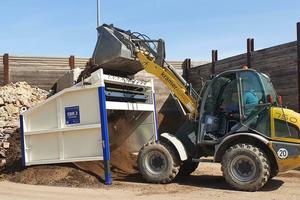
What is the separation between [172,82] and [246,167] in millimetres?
2892

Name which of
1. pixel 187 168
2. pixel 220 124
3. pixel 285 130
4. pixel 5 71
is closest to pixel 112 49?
pixel 220 124

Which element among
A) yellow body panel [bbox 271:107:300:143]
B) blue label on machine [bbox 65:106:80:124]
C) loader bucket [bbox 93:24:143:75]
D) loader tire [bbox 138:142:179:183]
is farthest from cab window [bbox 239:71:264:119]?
blue label on machine [bbox 65:106:80:124]

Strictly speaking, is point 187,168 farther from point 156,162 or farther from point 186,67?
point 186,67

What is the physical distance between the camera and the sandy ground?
9.36 m

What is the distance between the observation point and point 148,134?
13906mm

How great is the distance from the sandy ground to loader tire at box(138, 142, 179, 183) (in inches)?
8.4

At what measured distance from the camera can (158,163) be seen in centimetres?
1115

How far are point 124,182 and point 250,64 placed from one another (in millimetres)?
7692

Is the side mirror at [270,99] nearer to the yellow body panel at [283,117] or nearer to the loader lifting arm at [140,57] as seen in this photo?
the yellow body panel at [283,117]

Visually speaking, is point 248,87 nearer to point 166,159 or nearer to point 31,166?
point 166,159

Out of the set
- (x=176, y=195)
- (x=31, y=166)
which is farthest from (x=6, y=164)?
(x=176, y=195)

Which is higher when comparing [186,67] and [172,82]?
[186,67]

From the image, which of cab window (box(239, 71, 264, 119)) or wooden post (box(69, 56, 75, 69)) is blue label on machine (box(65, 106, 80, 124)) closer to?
cab window (box(239, 71, 264, 119))

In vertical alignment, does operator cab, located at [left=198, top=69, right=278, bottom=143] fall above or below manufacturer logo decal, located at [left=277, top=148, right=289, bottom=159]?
above
